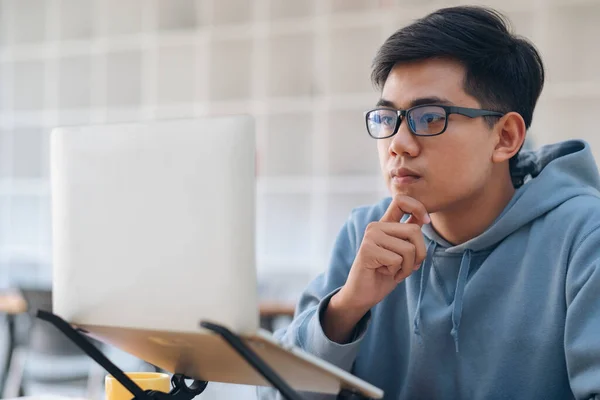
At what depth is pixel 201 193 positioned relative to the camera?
0.92 m

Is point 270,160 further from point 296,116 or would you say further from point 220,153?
point 220,153

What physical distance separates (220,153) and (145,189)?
0.13 metres

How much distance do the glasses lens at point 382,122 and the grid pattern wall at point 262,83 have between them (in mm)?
3128

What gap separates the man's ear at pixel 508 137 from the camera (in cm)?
143

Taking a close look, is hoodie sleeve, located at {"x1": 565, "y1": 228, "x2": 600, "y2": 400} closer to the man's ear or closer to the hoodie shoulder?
the hoodie shoulder

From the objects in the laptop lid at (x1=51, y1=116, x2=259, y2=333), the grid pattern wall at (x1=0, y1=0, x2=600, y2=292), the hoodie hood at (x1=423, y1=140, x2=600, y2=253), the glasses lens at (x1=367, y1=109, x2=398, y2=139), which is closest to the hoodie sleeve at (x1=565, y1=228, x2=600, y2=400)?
the hoodie hood at (x1=423, y1=140, x2=600, y2=253)

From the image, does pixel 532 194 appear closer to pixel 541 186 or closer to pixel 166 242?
pixel 541 186

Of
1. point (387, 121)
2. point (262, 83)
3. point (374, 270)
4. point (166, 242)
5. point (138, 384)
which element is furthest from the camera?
point (262, 83)

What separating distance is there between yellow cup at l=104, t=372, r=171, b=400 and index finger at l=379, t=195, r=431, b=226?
0.48 metres

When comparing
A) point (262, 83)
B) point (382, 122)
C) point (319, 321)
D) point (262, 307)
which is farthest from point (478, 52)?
point (262, 83)

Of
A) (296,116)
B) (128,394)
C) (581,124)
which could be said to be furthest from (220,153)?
(296,116)

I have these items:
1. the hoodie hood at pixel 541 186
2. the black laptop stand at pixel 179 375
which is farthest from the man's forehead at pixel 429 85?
the black laptop stand at pixel 179 375

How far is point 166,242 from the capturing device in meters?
0.94

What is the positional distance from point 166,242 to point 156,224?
29mm
